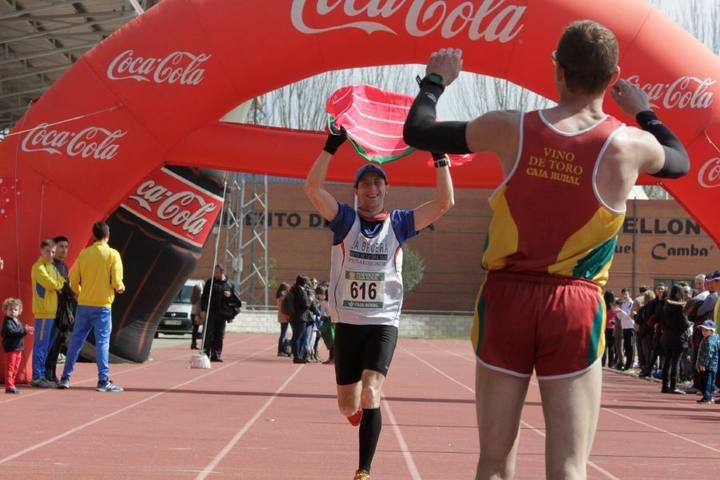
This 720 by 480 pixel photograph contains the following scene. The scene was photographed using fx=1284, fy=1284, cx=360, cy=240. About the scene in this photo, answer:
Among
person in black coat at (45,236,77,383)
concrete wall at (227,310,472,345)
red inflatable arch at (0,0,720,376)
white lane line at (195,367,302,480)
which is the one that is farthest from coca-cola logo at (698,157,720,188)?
concrete wall at (227,310,472,345)

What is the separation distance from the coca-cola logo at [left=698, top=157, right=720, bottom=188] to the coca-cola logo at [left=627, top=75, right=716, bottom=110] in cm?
64

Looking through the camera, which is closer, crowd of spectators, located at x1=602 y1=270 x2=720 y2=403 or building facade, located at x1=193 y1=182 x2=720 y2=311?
crowd of spectators, located at x1=602 y1=270 x2=720 y2=403

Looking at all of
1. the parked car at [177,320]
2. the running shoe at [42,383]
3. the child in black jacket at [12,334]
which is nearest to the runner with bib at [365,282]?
the child in black jacket at [12,334]

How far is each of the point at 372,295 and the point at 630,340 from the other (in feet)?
58.6

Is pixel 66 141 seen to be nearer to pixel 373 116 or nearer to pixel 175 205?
pixel 175 205

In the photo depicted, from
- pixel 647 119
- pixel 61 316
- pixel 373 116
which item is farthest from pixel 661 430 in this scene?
pixel 647 119

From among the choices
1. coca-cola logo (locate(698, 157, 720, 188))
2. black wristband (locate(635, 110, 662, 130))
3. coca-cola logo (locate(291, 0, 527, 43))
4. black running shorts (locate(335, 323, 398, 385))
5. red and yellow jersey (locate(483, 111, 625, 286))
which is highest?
coca-cola logo (locate(291, 0, 527, 43))

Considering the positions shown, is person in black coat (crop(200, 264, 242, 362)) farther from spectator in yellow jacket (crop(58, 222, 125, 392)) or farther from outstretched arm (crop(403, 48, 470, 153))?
outstretched arm (crop(403, 48, 470, 153))

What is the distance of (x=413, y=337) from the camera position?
47125mm

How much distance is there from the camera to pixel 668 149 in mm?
4402

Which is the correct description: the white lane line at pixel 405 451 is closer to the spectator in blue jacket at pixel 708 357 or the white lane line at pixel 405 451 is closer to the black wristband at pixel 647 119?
the black wristband at pixel 647 119

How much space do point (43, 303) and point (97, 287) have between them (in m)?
0.67

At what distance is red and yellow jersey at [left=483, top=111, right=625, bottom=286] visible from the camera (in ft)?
13.6

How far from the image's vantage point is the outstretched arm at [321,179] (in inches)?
304
